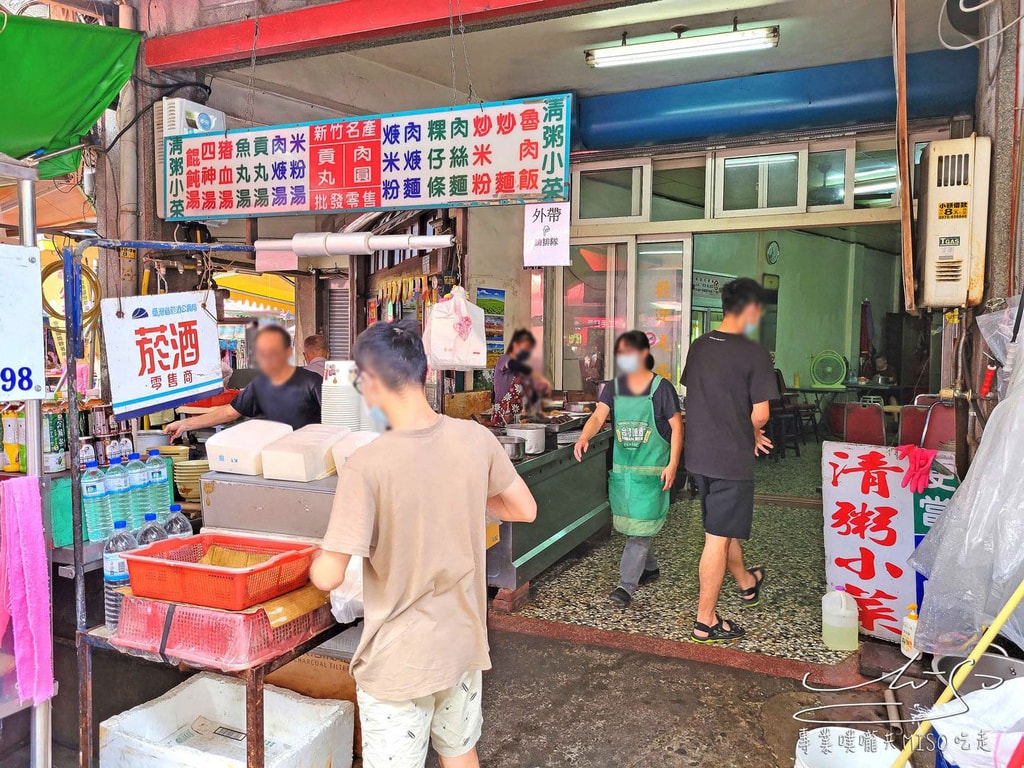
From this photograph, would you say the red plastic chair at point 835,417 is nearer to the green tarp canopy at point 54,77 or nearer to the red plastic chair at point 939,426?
the red plastic chair at point 939,426

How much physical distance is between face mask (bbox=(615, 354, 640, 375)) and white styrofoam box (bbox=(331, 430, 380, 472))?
1615 millimetres

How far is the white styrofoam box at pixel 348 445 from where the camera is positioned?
285 centimetres

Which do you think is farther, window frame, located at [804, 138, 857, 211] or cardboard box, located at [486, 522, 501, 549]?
window frame, located at [804, 138, 857, 211]

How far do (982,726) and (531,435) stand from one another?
2.99 metres

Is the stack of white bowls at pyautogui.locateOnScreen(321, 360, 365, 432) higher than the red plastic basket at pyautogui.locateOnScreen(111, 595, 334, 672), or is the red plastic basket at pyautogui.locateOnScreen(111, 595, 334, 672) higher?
the stack of white bowls at pyautogui.locateOnScreen(321, 360, 365, 432)

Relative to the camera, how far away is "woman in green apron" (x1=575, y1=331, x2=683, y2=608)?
170 inches

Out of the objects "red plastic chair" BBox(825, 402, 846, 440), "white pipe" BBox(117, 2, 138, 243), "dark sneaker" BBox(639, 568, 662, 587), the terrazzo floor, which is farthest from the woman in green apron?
"red plastic chair" BBox(825, 402, 846, 440)

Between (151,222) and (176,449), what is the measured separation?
8.24 feet

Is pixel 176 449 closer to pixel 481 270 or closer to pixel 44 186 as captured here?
pixel 481 270

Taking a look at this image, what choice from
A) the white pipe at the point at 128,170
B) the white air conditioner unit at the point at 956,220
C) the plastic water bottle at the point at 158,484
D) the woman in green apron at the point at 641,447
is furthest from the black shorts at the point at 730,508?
the white pipe at the point at 128,170

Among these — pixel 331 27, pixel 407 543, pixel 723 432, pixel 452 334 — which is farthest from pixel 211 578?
pixel 331 27

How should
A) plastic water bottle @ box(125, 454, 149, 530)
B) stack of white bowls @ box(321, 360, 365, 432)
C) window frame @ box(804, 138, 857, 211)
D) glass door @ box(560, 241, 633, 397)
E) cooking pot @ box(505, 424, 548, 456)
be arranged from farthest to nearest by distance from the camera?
glass door @ box(560, 241, 633, 397)
window frame @ box(804, 138, 857, 211)
cooking pot @ box(505, 424, 548, 456)
stack of white bowls @ box(321, 360, 365, 432)
plastic water bottle @ box(125, 454, 149, 530)

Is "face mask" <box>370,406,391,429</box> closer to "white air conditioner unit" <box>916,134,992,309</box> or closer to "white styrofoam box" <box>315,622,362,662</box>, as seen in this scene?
"white styrofoam box" <box>315,622,362,662</box>

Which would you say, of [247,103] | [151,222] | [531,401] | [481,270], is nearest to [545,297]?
[481,270]
